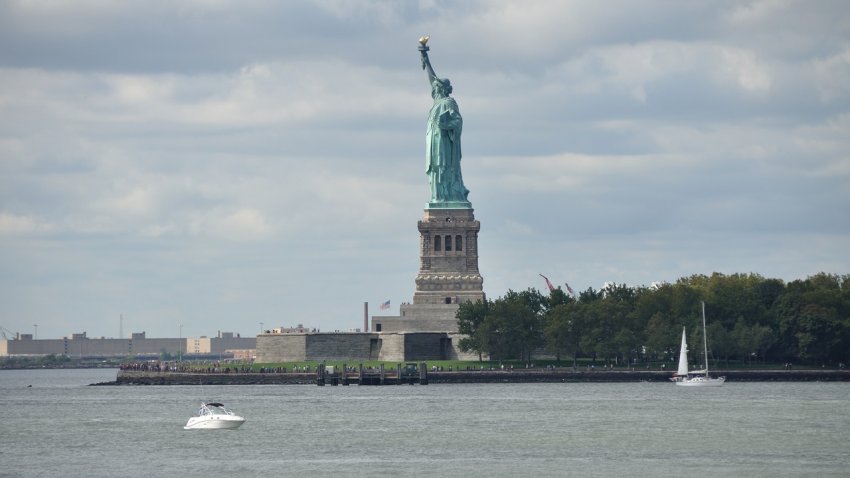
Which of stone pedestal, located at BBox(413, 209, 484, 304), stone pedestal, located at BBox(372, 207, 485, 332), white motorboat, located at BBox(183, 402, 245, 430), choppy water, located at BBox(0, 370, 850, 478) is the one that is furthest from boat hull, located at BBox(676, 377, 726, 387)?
white motorboat, located at BBox(183, 402, 245, 430)

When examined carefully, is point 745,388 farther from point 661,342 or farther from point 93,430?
point 93,430

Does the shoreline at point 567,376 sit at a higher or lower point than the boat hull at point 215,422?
higher

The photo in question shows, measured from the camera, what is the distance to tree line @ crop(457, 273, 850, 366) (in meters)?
163

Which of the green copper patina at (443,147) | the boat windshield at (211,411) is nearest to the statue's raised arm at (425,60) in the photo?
the green copper patina at (443,147)

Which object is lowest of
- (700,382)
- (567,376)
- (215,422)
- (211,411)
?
(215,422)

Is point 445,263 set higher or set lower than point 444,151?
lower

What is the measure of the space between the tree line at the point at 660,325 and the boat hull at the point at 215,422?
56008 mm

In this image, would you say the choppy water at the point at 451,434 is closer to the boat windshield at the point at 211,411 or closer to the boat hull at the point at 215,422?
the boat hull at the point at 215,422

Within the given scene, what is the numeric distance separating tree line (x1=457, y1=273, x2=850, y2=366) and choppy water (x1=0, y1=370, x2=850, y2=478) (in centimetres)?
1421

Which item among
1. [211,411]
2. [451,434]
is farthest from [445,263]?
[451,434]

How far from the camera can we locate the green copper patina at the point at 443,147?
178 meters

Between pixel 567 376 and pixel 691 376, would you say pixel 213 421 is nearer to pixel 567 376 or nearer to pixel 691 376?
pixel 567 376

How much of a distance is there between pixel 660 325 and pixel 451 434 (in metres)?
65.4

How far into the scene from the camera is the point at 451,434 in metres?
103
